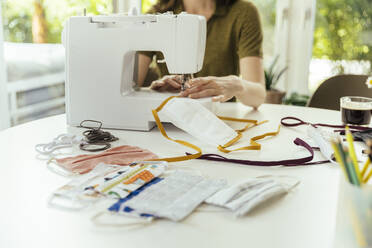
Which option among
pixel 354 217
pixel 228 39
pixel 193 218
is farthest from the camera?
pixel 228 39

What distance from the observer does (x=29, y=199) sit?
80cm

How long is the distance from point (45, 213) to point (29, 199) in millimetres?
84

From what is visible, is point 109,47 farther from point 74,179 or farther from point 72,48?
point 74,179

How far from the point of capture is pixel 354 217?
54 cm

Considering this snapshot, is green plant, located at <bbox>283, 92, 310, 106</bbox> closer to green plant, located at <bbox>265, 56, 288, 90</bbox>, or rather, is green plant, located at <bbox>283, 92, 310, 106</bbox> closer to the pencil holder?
green plant, located at <bbox>265, 56, 288, 90</bbox>

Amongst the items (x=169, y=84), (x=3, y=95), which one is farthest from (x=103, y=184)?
(x=3, y=95)

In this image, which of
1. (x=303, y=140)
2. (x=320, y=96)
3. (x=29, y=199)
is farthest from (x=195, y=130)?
(x=320, y=96)

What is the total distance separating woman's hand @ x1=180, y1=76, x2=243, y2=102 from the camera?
1.40m

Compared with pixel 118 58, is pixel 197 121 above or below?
below

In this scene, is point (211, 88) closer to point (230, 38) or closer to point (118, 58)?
point (118, 58)

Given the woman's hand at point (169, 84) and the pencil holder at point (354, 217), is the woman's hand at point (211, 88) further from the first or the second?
the pencil holder at point (354, 217)

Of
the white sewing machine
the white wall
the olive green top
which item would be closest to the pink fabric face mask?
the white sewing machine

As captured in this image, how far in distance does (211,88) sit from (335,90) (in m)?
1.00

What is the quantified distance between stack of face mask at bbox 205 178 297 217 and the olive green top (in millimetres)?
1235
